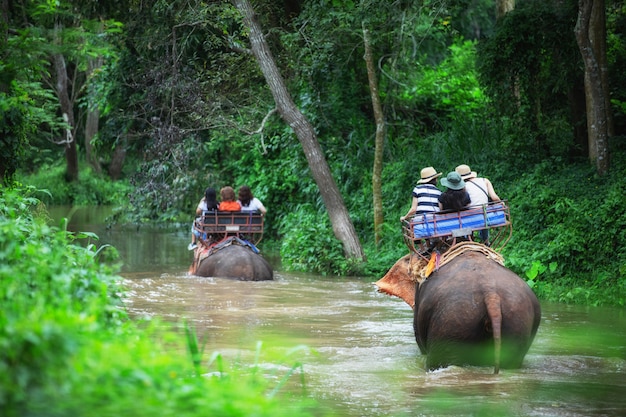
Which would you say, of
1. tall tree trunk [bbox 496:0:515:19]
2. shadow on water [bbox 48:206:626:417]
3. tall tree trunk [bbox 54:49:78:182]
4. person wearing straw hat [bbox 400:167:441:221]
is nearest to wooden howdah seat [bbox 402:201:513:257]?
person wearing straw hat [bbox 400:167:441:221]

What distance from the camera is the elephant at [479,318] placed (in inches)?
386

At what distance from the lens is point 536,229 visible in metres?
18.0

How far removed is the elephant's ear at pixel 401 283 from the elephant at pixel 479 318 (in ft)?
5.74

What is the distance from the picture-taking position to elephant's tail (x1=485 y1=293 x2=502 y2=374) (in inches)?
377

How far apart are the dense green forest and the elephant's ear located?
4.28 meters

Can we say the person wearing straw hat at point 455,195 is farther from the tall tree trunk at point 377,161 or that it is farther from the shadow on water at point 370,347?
the tall tree trunk at point 377,161

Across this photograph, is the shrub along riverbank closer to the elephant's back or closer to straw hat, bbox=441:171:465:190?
straw hat, bbox=441:171:465:190

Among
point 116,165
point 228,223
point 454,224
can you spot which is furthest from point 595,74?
point 116,165

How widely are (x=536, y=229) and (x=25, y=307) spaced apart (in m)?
14.1

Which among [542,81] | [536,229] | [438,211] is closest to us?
[438,211]

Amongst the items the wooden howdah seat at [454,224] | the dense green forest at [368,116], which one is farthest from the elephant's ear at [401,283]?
the dense green forest at [368,116]

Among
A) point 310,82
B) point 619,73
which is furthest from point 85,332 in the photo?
point 310,82

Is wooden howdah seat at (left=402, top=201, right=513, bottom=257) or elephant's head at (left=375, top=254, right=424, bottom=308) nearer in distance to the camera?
wooden howdah seat at (left=402, top=201, right=513, bottom=257)

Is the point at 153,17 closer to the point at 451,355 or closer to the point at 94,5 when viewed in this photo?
the point at 94,5
